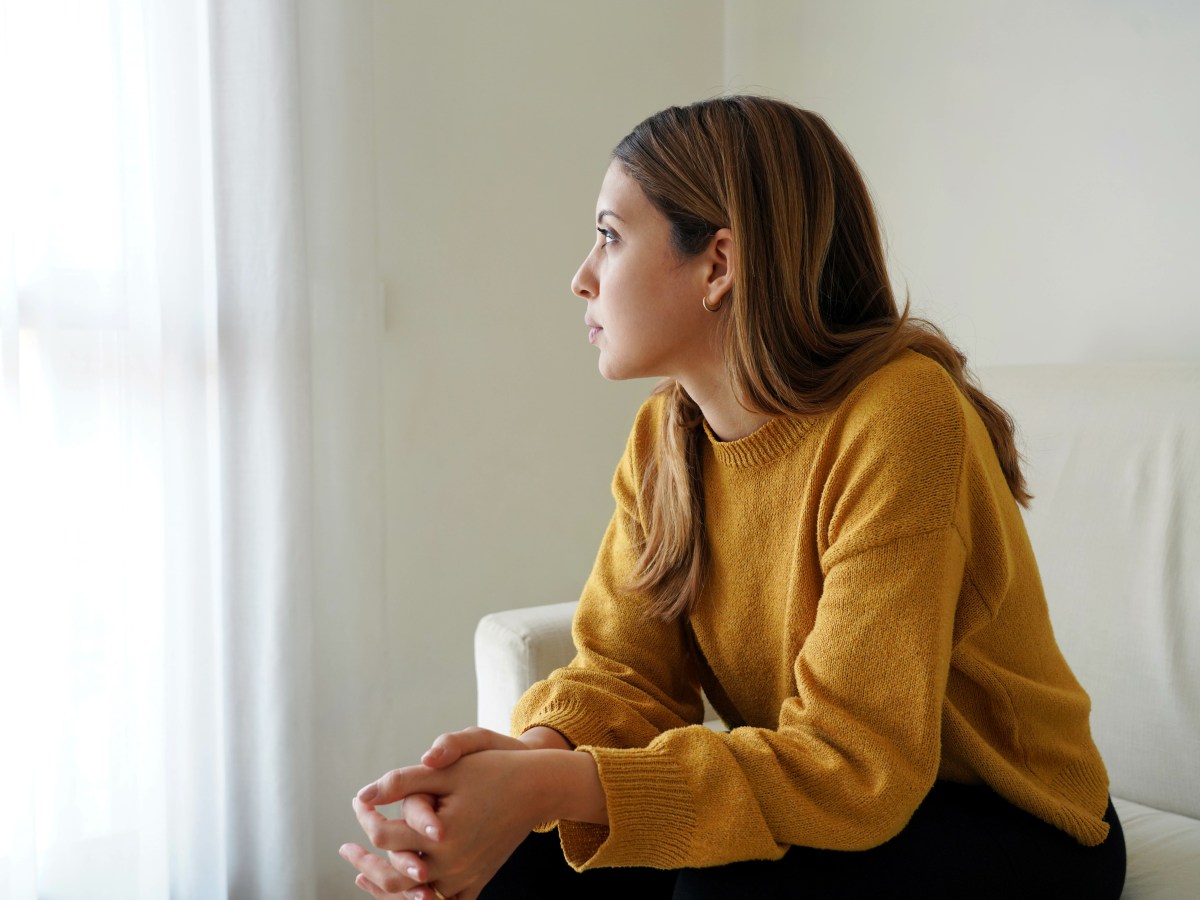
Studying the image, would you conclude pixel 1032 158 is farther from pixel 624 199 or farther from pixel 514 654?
pixel 514 654

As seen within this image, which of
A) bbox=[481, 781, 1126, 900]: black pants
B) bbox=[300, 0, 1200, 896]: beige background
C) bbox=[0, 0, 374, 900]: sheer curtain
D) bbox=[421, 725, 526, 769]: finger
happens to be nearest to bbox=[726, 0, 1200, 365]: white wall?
bbox=[300, 0, 1200, 896]: beige background

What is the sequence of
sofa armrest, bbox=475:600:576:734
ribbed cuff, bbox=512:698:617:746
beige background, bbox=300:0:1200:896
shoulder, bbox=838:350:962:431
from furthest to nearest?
beige background, bbox=300:0:1200:896 < sofa armrest, bbox=475:600:576:734 < ribbed cuff, bbox=512:698:617:746 < shoulder, bbox=838:350:962:431

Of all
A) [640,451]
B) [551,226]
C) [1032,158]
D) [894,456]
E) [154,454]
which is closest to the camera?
[894,456]

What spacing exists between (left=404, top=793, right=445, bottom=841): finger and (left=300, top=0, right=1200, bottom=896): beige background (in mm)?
1070

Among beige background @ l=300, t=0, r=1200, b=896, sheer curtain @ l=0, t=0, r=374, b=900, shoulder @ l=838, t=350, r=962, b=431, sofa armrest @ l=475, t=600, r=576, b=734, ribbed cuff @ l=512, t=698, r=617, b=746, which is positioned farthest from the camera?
beige background @ l=300, t=0, r=1200, b=896

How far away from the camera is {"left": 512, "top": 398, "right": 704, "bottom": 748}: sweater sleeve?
3.62 ft

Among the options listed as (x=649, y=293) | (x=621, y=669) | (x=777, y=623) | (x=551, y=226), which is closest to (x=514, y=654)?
(x=621, y=669)

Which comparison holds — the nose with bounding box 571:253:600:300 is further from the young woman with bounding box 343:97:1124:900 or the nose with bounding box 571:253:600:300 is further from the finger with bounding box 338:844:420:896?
the finger with bounding box 338:844:420:896

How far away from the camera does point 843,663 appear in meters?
0.93

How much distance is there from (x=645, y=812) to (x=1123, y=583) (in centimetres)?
79

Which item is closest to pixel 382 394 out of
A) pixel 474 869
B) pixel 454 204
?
pixel 454 204

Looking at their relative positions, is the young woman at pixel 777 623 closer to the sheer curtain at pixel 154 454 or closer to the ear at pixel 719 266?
the ear at pixel 719 266

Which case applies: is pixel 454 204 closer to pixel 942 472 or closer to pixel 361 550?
pixel 361 550

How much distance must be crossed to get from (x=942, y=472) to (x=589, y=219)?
1.54 metres
